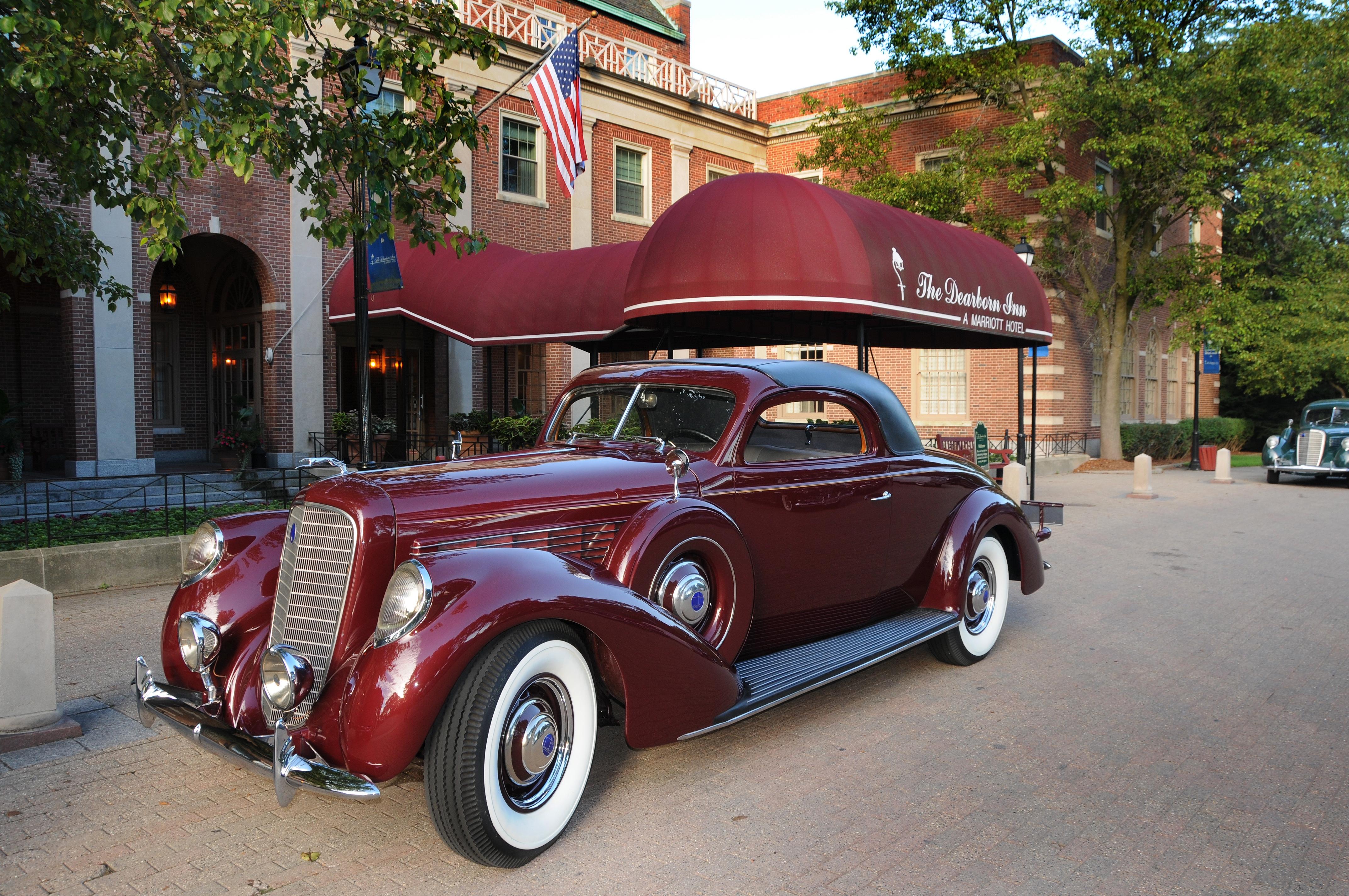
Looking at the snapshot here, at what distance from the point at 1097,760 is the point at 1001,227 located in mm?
19639

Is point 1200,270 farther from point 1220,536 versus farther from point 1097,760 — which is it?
point 1097,760

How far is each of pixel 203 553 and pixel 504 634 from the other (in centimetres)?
192

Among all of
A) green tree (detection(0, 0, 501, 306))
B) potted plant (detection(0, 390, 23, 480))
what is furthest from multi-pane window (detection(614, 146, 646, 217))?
green tree (detection(0, 0, 501, 306))

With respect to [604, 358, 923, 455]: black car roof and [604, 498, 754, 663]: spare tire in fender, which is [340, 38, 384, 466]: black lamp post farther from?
[604, 498, 754, 663]: spare tire in fender

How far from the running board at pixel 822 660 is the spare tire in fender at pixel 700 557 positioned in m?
0.21

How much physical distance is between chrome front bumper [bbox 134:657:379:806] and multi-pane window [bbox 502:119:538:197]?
17723 millimetres

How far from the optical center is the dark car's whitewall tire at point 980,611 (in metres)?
5.83

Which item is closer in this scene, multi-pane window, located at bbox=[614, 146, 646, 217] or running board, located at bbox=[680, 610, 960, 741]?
running board, located at bbox=[680, 610, 960, 741]

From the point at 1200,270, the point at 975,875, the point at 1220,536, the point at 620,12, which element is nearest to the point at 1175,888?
the point at 975,875

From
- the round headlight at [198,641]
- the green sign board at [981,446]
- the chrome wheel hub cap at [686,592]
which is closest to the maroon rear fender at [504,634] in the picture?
the chrome wheel hub cap at [686,592]

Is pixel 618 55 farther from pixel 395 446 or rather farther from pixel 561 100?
pixel 395 446

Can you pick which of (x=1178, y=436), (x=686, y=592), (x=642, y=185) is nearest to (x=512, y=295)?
(x=642, y=185)

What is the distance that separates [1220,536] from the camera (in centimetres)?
1210

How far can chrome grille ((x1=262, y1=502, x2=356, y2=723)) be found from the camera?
11.2ft
